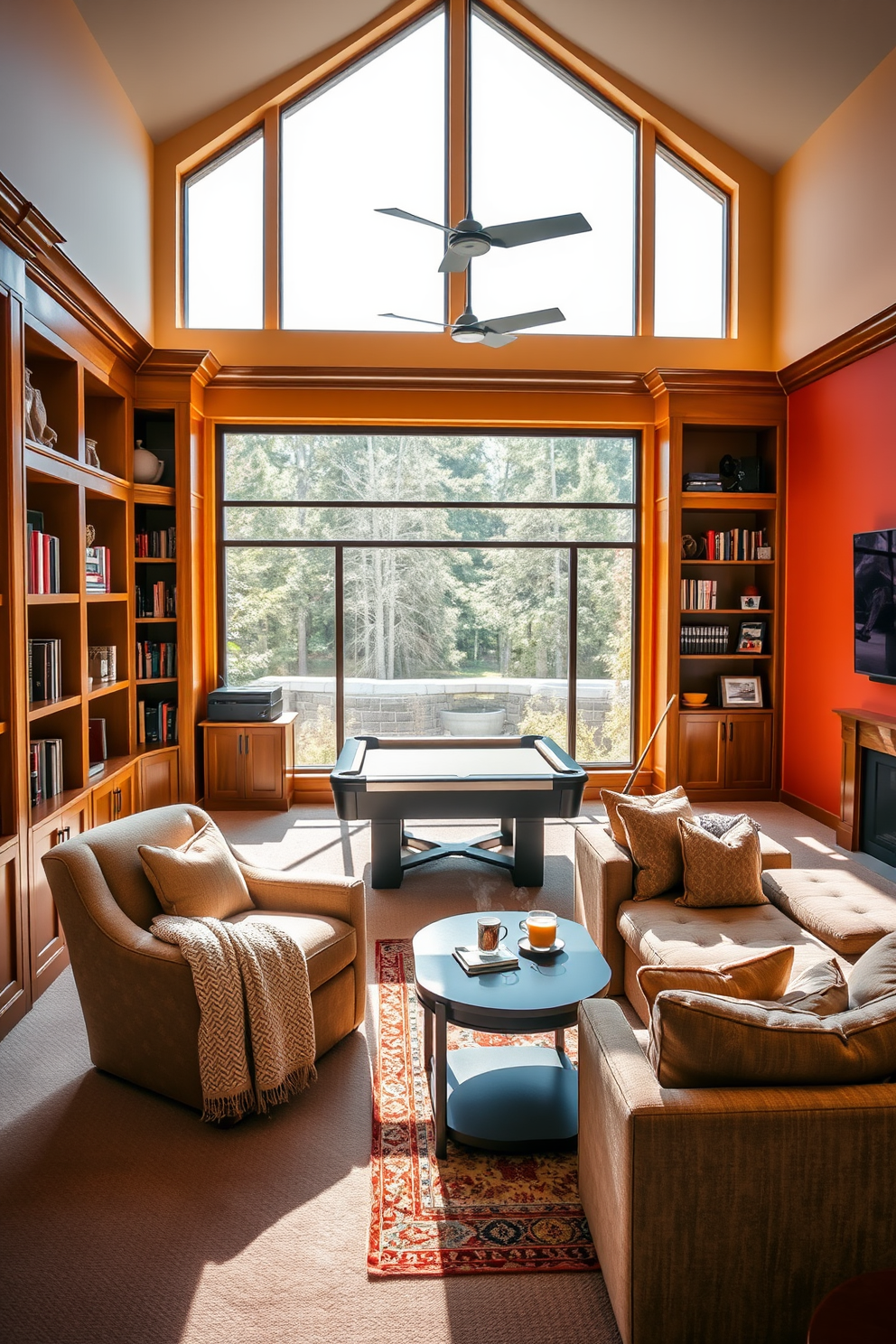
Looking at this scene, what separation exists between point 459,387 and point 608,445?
1310 millimetres

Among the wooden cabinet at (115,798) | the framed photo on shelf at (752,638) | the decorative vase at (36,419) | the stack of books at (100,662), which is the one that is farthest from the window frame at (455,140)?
the wooden cabinet at (115,798)

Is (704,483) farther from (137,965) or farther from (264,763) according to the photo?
(137,965)

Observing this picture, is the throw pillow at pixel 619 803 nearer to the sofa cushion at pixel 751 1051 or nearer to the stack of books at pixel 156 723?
the sofa cushion at pixel 751 1051

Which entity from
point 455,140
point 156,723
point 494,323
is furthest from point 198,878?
point 455,140

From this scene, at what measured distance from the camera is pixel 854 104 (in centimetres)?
584

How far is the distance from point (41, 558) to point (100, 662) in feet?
4.82

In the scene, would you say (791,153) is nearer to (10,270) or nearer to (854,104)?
(854,104)

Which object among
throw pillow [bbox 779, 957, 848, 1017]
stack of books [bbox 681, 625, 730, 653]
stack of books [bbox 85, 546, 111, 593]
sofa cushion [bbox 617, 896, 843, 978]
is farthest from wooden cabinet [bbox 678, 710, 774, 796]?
throw pillow [bbox 779, 957, 848, 1017]

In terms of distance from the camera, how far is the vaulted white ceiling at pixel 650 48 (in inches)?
213

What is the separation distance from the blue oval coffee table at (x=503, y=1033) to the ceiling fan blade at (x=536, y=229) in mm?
2689

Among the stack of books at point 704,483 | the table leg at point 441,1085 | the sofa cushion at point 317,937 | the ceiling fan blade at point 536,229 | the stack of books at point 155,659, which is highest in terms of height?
the ceiling fan blade at point 536,229

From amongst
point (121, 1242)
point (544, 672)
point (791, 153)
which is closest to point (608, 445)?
point (544, 672)

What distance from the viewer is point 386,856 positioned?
16.3 feet

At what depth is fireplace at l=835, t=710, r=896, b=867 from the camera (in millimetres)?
5383
